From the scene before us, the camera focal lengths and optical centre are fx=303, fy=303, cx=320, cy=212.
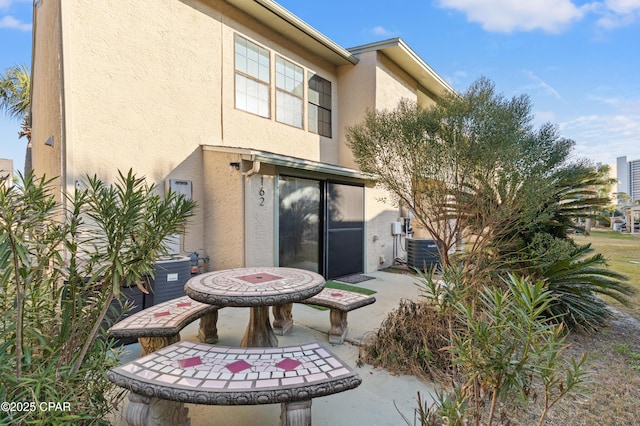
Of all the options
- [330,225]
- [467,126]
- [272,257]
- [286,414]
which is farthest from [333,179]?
[286,414]

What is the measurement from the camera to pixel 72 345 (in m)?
1.99

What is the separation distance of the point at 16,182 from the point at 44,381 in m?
1.15

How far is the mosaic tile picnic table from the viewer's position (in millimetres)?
2893

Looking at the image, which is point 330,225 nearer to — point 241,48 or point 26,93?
point 241,48

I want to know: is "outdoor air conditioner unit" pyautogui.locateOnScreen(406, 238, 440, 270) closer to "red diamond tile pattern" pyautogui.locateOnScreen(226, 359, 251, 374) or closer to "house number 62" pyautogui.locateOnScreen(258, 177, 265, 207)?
"house number 62" pyautogui.locateOnScreen(258, 177, 265, 207)

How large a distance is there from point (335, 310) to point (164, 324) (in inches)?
81.8

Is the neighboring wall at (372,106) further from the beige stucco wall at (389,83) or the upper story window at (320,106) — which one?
the upper story window at (320,106)

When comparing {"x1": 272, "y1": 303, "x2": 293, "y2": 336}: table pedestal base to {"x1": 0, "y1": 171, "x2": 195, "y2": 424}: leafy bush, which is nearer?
{"x1": 0, "y1": 171, "x2": 195, "y2": 424}: leafy bush

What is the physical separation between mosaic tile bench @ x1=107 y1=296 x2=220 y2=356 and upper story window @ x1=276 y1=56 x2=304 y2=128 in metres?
5.94

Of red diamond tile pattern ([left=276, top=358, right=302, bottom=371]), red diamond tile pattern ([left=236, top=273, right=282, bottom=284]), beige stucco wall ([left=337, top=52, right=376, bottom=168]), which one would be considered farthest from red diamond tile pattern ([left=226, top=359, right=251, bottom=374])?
beige stucco wall ([left=337, top=52, right=376, bottom=168])

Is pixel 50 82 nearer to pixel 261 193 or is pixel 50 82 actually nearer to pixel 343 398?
pixel 261 193

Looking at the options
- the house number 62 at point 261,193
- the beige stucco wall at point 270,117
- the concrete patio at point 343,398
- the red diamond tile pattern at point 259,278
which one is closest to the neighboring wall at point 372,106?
the beige stucco wall at point 270,117

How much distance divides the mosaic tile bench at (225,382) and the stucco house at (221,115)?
3932 millimetres

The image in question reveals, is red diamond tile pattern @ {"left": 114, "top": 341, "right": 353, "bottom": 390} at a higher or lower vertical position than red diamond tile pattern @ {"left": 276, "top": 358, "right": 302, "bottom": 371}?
higher
